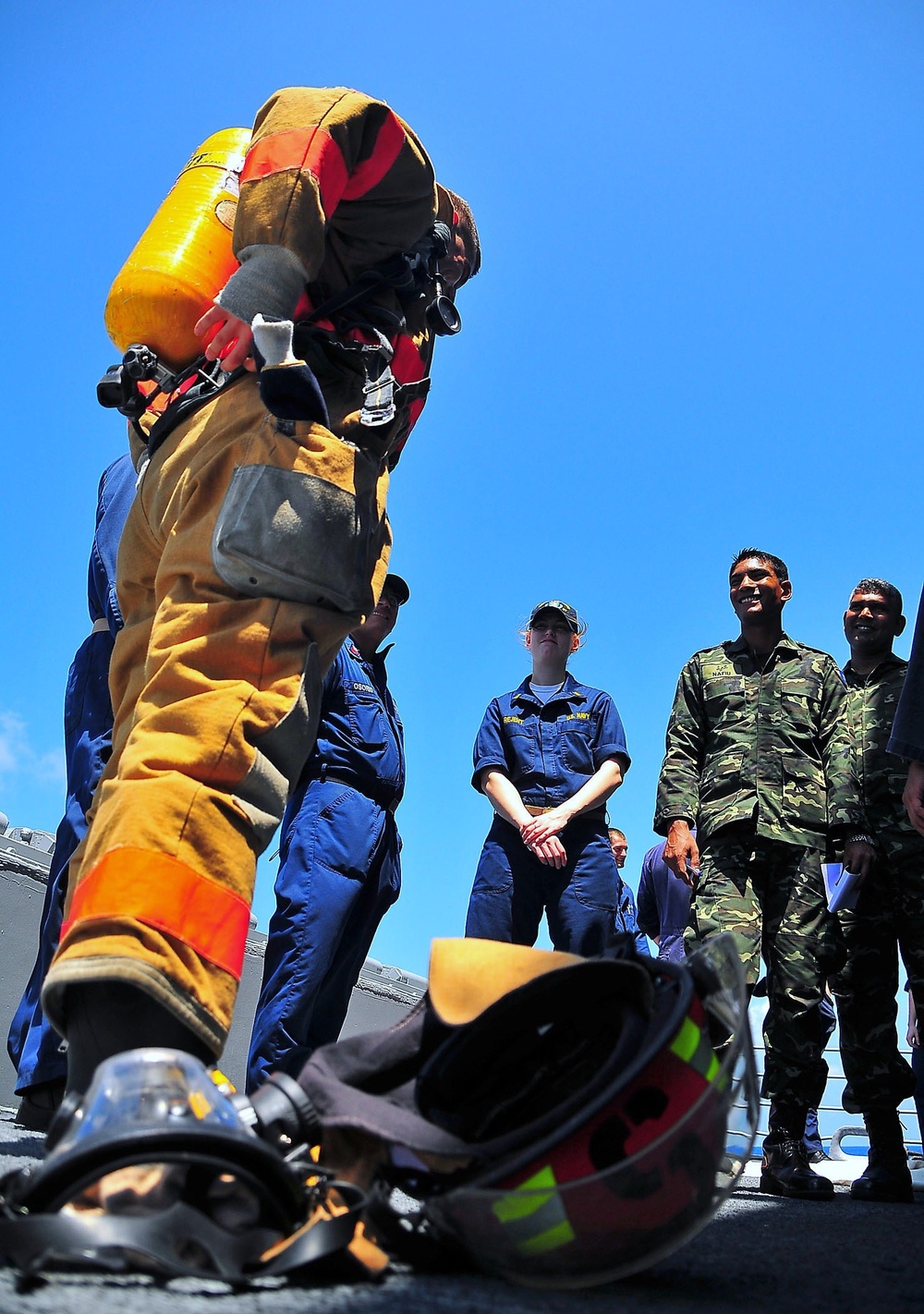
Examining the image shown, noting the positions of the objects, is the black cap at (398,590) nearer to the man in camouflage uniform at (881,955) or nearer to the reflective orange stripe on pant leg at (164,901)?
the man in camouflage uniform at (881,955)

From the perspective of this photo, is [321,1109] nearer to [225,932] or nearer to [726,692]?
[225,932]

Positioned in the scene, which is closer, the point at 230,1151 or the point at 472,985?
the point at 230,1151

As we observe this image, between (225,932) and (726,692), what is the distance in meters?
2.86

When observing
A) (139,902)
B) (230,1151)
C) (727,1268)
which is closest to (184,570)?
(139,902)

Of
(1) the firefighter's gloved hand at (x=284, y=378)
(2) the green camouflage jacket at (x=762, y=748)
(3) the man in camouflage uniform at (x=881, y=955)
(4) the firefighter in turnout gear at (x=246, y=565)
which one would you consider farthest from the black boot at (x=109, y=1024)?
(3) the man in camouflage uniform at (x=881, y=955)

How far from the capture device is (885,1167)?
316 cm

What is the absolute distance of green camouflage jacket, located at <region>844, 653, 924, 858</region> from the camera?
11.7 feet

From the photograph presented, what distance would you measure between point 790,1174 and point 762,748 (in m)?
1.35

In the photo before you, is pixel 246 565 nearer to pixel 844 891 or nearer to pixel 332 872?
pixel 332 872

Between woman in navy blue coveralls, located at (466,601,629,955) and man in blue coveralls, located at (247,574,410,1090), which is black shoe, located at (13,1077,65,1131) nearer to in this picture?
man in blue coveralls, located at (247,574,410,1090)

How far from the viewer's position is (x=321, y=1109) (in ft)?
3.59

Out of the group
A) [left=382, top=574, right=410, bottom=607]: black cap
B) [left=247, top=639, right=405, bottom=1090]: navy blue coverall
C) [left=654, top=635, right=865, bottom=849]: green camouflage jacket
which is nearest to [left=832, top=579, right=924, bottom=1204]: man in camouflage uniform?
[left=654, top=635, right=865, bottom=849]: green camouflage jacket

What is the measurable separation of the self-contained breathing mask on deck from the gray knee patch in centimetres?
59

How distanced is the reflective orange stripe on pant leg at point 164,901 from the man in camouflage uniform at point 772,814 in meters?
2.07
